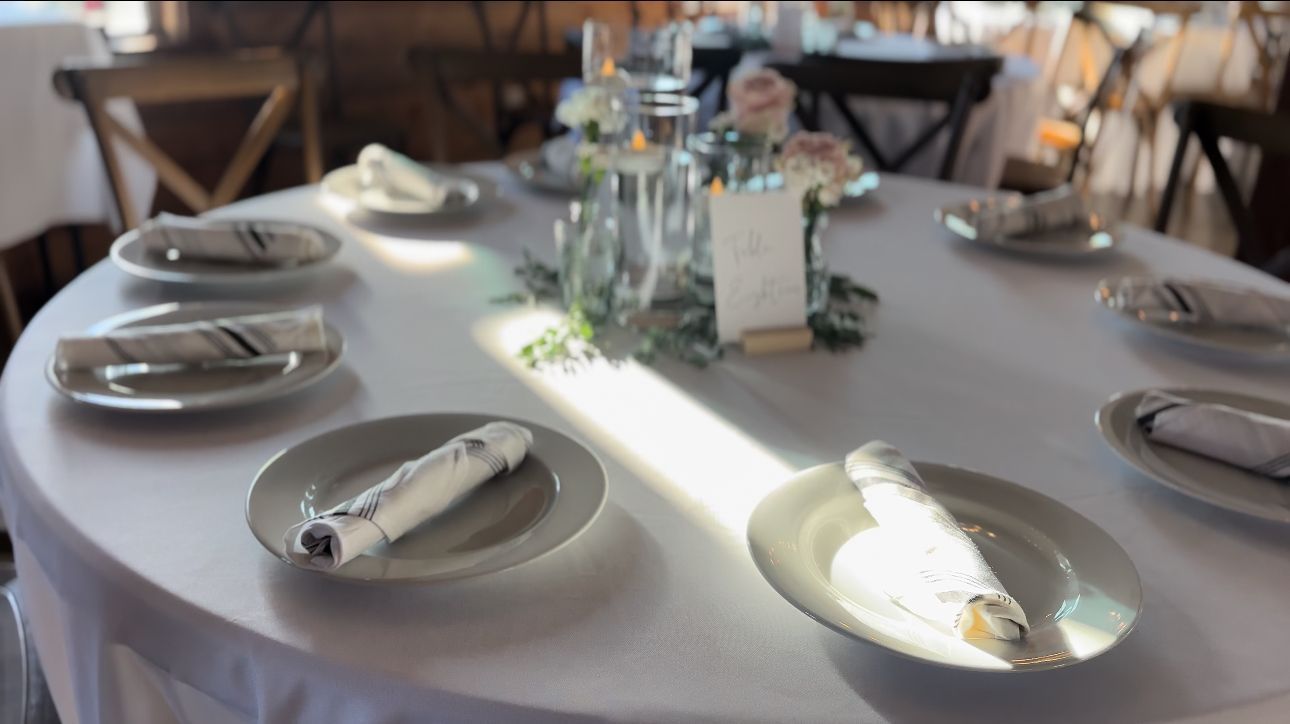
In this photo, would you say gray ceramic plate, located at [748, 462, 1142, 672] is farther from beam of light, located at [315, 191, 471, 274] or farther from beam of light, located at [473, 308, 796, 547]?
beam of light, located at [315, 191, 471, 274]

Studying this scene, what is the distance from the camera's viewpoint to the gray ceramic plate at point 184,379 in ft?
3.06

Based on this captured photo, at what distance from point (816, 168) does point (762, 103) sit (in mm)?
115

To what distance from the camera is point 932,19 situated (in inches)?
202

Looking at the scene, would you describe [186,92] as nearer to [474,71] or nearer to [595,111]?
[474,71]

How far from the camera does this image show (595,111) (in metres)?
1.20

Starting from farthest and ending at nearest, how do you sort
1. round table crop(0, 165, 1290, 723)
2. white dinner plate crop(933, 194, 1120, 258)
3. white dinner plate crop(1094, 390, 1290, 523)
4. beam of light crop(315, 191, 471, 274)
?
white dinner plate crop(933, 194, 1120, 258), beam of light crop(315, 191, 471, 274), white dinner plate crop(1094, 390, 1290, 523), round table crop(0, 165, 1290, 723)

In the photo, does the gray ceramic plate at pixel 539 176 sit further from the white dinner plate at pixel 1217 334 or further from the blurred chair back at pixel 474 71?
the white dinner plate at pixel 1217 334

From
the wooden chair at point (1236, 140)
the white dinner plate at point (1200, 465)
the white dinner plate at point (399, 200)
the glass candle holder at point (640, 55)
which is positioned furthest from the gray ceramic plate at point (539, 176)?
the wooden chair at point (1236, 140)

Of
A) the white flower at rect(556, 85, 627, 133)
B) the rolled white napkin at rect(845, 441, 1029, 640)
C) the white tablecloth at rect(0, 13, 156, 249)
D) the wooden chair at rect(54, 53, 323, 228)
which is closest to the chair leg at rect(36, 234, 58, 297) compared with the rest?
the white tablecloth at rect(0, 13, 156, 249)

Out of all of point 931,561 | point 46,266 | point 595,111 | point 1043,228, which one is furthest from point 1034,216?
point 46,266

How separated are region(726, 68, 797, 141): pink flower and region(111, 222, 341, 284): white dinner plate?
528 millimetres

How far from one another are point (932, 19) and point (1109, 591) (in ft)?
16.0

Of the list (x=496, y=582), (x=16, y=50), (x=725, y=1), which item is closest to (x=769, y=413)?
→ (x=496, y=582)

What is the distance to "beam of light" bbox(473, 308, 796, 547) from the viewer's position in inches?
33.9
